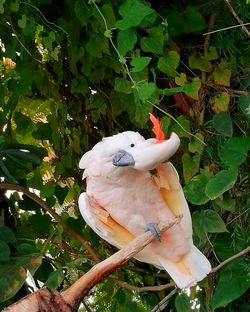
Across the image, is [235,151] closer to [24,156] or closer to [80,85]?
[80,85]

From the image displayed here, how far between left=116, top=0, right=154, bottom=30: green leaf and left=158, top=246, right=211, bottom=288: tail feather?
12.9 inches

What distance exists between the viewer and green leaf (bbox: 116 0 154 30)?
3.50ft

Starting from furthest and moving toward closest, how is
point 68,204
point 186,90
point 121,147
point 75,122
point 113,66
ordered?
point 68,204
point 75,122
point 113,66
point 186,90
point 121,147

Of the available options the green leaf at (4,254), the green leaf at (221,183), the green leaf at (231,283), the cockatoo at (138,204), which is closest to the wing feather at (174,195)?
the cockatoo at (138,204)

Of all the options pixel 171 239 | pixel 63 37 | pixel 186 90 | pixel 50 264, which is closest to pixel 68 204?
pixel 50 264

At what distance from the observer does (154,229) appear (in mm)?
940

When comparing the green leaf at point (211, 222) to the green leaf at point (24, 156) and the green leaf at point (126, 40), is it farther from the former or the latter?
the green leaf at point (24, 156)

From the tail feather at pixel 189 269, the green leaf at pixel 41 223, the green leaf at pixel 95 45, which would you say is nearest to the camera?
the tail feather at pixel 189 269

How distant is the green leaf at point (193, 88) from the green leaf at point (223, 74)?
5cm

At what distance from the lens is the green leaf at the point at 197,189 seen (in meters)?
1.11

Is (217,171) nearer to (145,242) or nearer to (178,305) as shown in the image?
(178,305)

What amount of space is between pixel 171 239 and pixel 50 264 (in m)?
0.59

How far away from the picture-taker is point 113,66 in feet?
4.11

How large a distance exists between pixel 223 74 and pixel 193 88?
0.30ft
